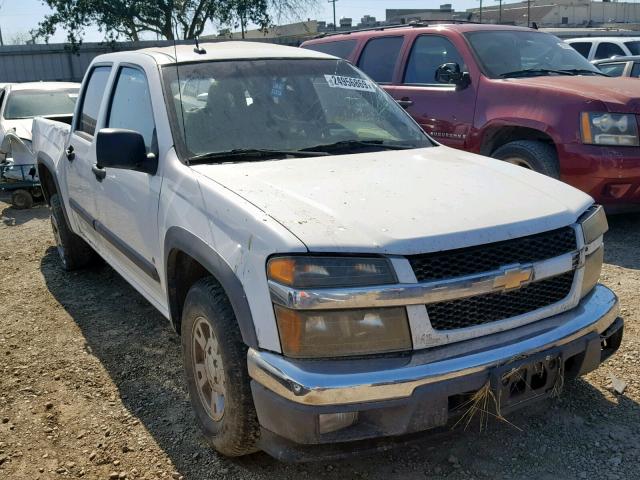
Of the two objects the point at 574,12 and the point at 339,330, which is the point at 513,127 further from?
the point at 574,12

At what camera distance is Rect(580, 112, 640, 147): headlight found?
17.1 ft

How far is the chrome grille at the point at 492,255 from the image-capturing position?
2281 millimetres

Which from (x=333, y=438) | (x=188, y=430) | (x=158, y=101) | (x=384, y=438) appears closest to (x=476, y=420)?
(x=384, y=438)

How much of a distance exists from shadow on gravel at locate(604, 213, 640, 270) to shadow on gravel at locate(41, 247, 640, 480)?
2120 millimetres

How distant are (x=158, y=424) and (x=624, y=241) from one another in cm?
431

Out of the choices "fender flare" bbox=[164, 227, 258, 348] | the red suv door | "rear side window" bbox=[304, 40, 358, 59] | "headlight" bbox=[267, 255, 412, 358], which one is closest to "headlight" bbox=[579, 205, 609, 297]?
"headlight" bbox=[267, 255, 412, 358]

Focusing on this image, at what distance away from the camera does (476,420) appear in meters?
2.45

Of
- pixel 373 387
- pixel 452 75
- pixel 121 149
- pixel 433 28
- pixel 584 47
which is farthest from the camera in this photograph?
pixel 584 47

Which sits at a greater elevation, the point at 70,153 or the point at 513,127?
the point at 70,153

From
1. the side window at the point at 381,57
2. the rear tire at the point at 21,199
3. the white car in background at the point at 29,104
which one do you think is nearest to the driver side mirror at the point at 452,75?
the side window at the point at 381,57

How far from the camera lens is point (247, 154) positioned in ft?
10.4

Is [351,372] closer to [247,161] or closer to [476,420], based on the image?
[476,420]

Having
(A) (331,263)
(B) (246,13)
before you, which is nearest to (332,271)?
(A) (331,263)

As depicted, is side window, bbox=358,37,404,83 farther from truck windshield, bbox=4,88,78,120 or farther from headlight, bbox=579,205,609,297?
truck windshield, bbox=4,88,78,120
